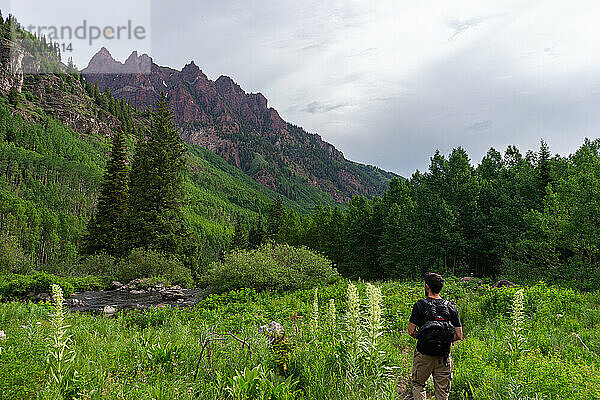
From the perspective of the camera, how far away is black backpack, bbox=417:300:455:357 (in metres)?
4.71

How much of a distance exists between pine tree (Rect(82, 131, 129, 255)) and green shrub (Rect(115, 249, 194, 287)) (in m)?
7.48

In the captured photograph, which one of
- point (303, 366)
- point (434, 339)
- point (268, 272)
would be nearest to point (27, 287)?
point (268, 272)

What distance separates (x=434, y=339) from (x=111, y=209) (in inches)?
1602

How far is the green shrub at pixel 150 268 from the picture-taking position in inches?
1088

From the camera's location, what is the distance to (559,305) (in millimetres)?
10758

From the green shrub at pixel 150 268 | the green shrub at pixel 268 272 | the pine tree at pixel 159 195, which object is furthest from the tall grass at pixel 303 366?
the pine tree at pixel 159 195

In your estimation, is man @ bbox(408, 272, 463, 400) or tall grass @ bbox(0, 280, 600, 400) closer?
tall grass @ bbox(0, 280, 600, 400)

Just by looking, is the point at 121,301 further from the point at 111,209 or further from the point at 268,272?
the point at 111,209

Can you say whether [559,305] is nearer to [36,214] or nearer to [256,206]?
[36,214]

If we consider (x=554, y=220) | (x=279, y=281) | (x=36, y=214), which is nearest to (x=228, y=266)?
(x=279, y=281)

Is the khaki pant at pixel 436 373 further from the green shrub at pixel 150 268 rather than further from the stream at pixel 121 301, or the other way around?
the green shrub at pixel 150 268

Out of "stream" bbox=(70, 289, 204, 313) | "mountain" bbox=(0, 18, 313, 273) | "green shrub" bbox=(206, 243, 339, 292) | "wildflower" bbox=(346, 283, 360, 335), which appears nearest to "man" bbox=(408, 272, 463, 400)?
"wildflower" bbox=(346, 283, 360, 335)

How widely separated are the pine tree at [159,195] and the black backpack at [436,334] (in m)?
29.8

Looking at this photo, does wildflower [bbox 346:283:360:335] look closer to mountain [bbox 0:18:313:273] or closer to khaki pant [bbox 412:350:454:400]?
khaki pant [bbox 412:350:454:400]
